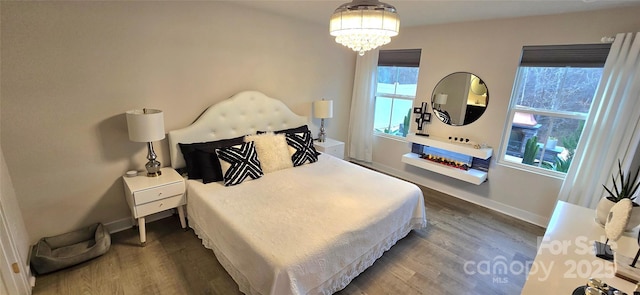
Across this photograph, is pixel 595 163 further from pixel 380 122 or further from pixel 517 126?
pixel 380 122

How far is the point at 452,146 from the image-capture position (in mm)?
3346

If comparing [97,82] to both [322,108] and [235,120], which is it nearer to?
[235,120]

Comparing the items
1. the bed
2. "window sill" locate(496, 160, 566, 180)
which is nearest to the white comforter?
the bed

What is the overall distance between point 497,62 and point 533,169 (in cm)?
125

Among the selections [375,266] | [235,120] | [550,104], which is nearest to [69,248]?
[235,120]

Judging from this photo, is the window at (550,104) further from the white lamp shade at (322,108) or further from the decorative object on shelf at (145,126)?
the decorative object on shelf at (145,126)

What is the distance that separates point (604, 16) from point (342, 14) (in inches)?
102

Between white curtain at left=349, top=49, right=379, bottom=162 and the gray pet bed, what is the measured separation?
338 centimetres

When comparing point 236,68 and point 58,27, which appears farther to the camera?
point 236,68

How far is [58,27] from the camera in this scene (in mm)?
1982

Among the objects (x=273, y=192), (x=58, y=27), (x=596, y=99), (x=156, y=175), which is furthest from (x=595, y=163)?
(x=58, y=27)

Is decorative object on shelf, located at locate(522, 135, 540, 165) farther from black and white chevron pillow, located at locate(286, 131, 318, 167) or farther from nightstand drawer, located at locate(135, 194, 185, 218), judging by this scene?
nightstand drawer, located at locate(135, 194, 185, 218)

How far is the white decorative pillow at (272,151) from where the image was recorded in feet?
9.24

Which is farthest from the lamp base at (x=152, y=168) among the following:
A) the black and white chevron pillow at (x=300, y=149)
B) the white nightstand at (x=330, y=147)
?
the white nightstand at (x=330, y=147)
